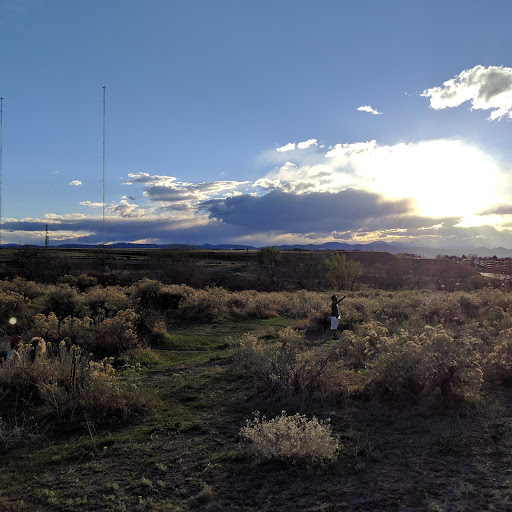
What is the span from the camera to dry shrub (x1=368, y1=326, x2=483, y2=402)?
6375 mm

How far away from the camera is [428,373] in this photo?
6.47 meters

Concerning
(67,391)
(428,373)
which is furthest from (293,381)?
(67,391)

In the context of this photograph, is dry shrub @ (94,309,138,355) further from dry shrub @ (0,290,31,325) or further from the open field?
dry shrub @ (0,290,31,325)

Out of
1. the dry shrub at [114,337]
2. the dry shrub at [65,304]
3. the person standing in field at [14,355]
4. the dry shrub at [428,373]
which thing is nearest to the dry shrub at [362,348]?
the dry shrub at [428,373]

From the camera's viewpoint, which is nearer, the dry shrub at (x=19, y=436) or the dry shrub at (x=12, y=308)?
the dry shrub at (x=19, y=436)

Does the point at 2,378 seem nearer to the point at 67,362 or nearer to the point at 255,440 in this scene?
the point at 67,362

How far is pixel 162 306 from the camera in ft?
61.5

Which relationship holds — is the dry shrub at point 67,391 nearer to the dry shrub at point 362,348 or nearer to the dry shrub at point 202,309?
the dry shrub at point 362,348

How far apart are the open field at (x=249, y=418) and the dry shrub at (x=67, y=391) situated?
0.02 m

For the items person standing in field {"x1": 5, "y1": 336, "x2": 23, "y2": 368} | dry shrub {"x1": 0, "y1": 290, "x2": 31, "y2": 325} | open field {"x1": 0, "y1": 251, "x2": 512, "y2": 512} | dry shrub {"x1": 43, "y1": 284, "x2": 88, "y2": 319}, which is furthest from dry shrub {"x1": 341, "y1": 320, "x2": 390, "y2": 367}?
dry shrub {"x1": 0, "y1": 290, "x2": 31, "y2": 325}

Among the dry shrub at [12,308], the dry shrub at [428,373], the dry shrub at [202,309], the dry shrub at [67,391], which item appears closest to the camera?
the dry shrub at [67,391]

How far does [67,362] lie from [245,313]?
1223 cm

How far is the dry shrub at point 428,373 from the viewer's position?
6.38 meters

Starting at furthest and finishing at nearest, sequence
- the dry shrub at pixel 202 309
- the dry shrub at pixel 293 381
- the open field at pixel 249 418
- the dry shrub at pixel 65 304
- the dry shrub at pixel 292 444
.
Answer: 1. the dry shrub at pixel 202 309
2. the dry shrub at pixel 65 304
3. the dry shrub at pixel 293 381
4. the dry shrub at pixel 292 444
5. the open field at pixel 249 418
